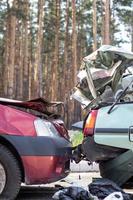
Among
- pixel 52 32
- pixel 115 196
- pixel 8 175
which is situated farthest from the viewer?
pixel 52 32

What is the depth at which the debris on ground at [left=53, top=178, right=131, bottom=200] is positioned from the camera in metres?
5.79

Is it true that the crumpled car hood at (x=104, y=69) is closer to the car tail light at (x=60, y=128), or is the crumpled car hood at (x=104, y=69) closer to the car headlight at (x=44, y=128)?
the car tail light at (x=60, y=128)

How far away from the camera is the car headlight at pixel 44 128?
620 cm

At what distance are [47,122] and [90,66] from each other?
1.06 metres

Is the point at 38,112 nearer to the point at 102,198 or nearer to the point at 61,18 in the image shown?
the point at 102,198

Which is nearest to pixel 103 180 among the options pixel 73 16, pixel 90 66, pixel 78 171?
pixel 90 66

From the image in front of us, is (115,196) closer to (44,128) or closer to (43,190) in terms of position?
(44,128)

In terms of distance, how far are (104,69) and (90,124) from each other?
40.4 inches

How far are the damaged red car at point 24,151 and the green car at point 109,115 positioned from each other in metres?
0.46

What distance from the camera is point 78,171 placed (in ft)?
32.2

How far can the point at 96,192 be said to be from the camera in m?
5.98

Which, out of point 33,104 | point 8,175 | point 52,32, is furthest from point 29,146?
point 52,32

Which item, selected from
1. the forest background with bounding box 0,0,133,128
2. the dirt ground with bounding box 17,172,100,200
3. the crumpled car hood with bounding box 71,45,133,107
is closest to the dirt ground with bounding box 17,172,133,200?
the dirt ground with bounding box 17,172,100,200

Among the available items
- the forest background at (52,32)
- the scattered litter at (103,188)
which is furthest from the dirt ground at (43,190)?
the forest background at (52,32)
